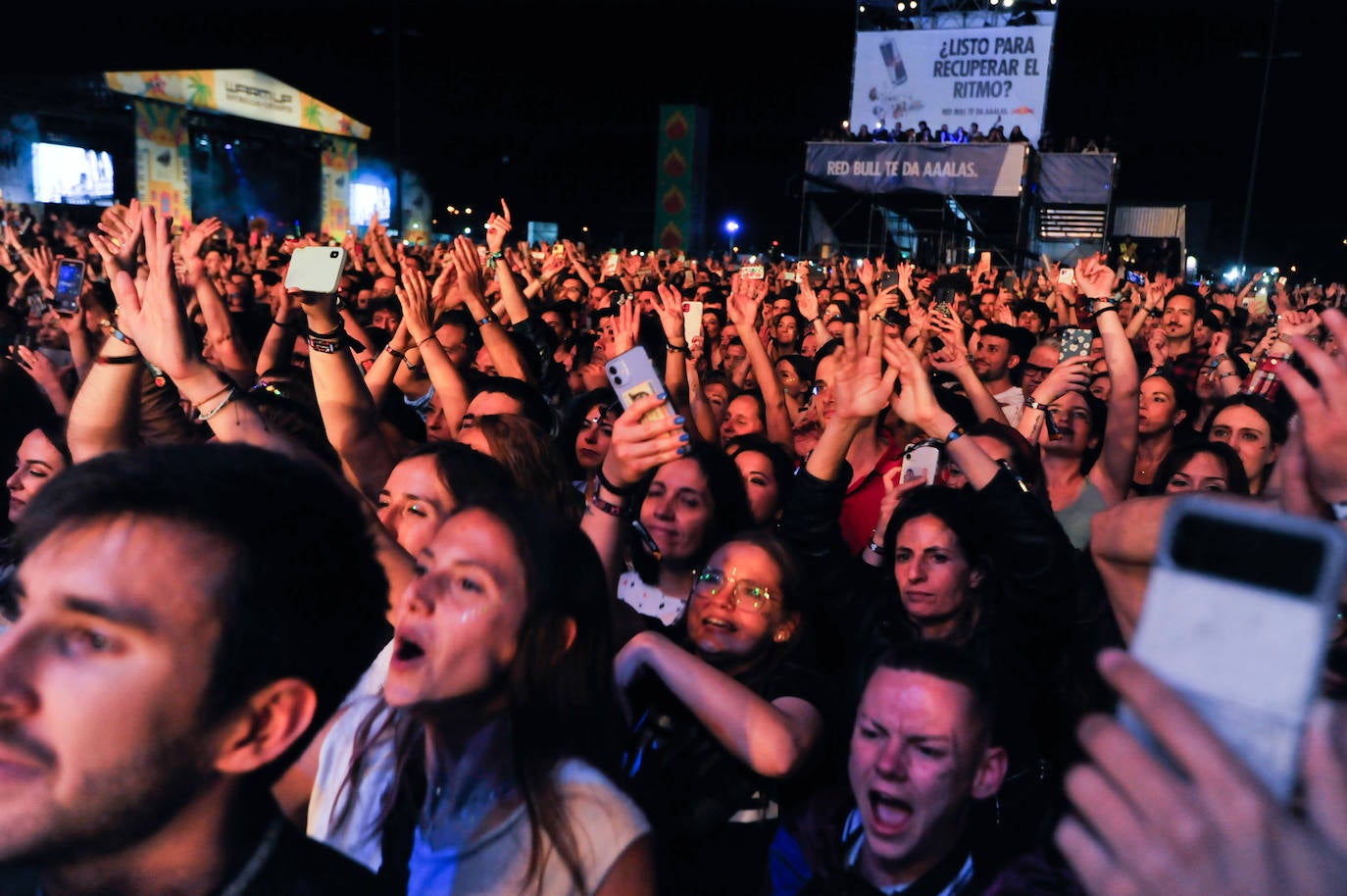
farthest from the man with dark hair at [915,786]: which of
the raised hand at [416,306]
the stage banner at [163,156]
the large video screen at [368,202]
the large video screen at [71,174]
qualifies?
the large video screen at [368,202]

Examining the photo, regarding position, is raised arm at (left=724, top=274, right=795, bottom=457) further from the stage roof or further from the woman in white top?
the stage roof

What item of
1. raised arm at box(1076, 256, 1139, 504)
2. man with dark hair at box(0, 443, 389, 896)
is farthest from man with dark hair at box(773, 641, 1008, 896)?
raised arm at box(1076, 256, 1139, 504)

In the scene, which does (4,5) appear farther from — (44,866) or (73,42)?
(44,866)

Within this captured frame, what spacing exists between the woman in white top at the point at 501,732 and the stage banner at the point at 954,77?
2233 centimetres

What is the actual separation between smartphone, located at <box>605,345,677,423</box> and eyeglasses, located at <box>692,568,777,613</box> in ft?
1.49

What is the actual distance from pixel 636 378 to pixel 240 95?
29460 mm

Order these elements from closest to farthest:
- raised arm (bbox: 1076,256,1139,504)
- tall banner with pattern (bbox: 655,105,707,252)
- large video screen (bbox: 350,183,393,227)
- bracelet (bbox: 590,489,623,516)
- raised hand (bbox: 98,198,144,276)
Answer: bracelet (bbox: 590,489,623,516)
raised hand (bbox: 98,198,144,276)
raised arm (bbox: 1076,256,1139,504)
tall banner with pattern (bbox: 655,105,707,252)
large video screen (bbox: 350,183,393,227)

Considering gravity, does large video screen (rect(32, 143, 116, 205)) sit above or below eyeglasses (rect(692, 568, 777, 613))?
above

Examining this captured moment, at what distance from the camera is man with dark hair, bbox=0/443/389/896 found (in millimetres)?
1064

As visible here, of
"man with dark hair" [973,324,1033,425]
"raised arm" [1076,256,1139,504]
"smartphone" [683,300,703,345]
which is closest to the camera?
"raised arm" [1076,256,1139,504]

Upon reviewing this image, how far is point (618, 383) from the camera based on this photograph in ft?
8.00

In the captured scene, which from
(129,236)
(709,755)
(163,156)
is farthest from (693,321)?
(163,156)

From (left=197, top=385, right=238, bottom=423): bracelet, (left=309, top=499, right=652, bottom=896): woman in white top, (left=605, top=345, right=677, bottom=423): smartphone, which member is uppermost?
(left=605, top=345, right=677, bottom=423): smartphone

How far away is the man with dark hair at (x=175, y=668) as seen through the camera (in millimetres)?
1064
